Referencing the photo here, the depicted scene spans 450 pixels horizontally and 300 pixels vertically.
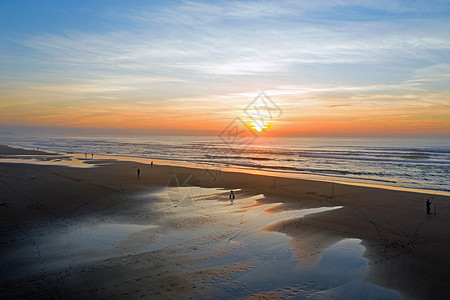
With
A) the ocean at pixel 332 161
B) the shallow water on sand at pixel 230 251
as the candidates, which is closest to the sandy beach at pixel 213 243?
the shallow water on sand at pixel 230 251

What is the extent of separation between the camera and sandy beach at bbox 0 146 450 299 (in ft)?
22.6

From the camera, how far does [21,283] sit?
676 cm

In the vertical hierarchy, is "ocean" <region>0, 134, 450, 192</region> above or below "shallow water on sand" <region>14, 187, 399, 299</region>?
above

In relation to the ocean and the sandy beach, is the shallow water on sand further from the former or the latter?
the ocean

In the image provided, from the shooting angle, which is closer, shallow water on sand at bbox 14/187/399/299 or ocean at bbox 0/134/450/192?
shallow water on sand at bbox 14/187/399/299

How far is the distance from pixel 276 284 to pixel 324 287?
1194 mm

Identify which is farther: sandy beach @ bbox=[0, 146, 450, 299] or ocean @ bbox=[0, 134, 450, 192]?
ocean @ bbox=[0, 134, 450, 192]

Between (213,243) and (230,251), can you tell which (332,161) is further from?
(230,251)

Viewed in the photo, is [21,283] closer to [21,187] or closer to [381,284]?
[381,284]

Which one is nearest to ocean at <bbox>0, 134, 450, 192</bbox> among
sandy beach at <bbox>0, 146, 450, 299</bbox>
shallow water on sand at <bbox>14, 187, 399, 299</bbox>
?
sandy beach at <bbox>0, 146, 450, 299</bbox>

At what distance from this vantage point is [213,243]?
9773 mm

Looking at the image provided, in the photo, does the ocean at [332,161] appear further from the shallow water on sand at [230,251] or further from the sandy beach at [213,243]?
the shallow water on sand at [230,251]

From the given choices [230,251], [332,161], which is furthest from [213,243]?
[332,161]

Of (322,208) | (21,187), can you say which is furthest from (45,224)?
(322,208)
